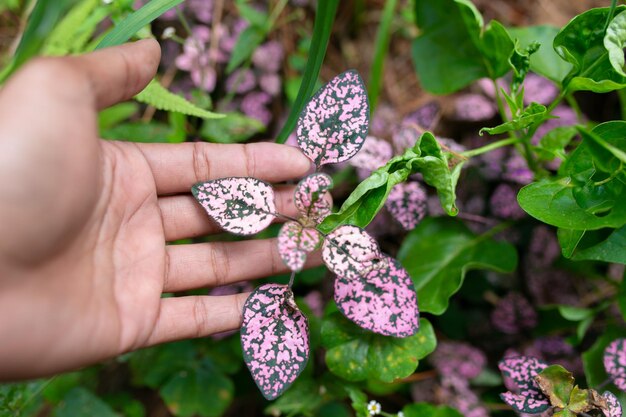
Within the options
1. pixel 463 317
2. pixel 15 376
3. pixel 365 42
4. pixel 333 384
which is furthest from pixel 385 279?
pixel 365 42

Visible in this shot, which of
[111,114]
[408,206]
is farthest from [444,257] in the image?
[111,114]

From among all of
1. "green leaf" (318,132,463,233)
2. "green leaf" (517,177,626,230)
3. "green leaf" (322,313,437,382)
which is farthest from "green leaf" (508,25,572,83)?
"green leaf" (322,313,437,382)

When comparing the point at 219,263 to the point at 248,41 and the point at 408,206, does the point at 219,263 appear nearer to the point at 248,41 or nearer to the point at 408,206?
the point at 408,206

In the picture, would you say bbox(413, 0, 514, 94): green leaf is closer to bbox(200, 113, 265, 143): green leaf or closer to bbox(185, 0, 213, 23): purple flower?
bbox(200, 113, 265, 143): green leaf

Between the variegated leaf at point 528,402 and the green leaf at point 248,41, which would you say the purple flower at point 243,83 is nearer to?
Result: the green leaf at point 248,41

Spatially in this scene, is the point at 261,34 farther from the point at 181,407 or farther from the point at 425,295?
the point at 181,407
